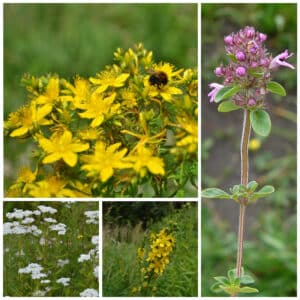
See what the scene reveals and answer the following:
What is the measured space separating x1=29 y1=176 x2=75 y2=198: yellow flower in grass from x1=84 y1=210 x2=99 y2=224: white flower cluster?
0.05 m

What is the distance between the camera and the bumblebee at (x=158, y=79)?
1195 millimetres

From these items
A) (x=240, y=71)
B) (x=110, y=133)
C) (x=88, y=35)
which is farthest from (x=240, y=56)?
(x=88, y=35)

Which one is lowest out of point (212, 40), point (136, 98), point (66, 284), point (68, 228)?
point (66, 284)

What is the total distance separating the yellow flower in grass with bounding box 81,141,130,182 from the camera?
1.14 meters

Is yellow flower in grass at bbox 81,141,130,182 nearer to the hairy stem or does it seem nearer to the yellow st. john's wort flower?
the yellow st. john's wort flower

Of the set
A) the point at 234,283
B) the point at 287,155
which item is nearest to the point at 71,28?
the point at 287,155

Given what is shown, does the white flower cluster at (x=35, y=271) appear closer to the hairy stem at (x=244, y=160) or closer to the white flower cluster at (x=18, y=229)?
the white flower cluster at (x=18, y=229)

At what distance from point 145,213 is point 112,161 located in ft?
0.43

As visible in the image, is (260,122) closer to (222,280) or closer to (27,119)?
(222,280)

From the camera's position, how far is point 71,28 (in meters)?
2.14

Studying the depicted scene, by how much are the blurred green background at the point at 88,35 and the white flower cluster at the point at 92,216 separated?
83 centimetres

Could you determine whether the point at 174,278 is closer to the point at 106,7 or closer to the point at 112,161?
the point at 112,161

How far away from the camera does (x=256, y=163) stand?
2.21 meters

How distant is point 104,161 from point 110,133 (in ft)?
0.20
